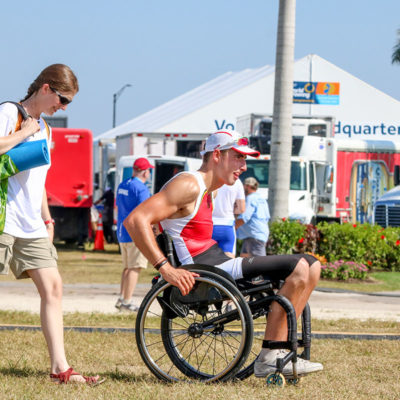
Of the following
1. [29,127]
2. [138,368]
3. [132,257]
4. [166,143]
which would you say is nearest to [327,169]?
[166,143]

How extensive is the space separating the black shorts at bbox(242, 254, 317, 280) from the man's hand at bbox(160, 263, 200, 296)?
1.21ft

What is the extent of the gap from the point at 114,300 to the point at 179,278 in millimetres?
6278

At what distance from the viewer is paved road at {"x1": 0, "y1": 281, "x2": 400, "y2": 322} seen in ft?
35.2

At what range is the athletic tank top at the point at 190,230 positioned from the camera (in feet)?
19.5

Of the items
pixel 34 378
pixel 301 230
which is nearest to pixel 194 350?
pixel 34 378

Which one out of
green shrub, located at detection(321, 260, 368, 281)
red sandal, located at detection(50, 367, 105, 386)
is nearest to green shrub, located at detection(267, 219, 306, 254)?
green shrub, located at detection(321, 260, 368, 281)

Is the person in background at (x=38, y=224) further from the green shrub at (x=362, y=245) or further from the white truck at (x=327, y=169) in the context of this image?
the white truck at (x=327, y=169)

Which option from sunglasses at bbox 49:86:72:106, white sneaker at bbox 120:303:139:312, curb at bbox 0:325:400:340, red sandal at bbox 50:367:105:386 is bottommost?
white sneaker at bbox 120:303:139:312

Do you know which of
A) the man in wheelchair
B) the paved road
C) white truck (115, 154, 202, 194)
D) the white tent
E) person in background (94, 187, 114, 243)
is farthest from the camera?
the white tent

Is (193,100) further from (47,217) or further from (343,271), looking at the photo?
(47,217)

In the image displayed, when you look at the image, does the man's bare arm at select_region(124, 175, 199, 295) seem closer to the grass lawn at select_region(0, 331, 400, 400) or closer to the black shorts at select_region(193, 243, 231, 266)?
the black shorts at select_region(193, 243, 231, 266)

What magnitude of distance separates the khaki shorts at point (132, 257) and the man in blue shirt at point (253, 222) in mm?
2969

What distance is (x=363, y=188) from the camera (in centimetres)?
2684

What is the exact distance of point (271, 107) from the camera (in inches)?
1537
